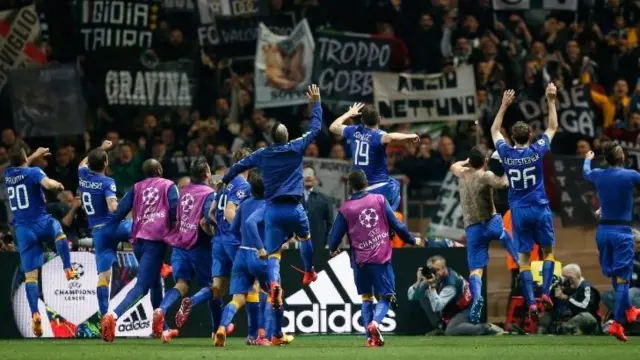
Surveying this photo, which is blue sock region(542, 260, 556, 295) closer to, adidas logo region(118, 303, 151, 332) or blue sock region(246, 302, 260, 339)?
blue sock region(246, 302, 260, 339)

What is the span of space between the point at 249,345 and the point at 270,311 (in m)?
0.55

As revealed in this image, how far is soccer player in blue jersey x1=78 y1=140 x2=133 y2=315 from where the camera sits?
24500 mm

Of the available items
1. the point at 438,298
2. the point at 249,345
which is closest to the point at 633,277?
the point at 438,298

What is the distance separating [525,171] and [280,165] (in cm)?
343

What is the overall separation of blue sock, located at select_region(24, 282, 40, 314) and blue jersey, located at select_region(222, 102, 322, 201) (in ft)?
14.3

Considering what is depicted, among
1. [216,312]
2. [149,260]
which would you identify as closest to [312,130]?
[149,260]

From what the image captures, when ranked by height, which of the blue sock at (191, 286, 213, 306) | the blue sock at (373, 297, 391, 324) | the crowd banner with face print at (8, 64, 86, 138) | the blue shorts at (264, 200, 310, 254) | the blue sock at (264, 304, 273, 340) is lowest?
the blue sock at (264, 304, 273, 340)

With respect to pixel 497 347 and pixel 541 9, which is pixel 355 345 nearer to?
pixel 497 347

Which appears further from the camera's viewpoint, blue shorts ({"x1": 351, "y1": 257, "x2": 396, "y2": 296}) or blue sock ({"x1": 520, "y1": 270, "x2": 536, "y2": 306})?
blue sock ({"x1": 520, "y1": 270, "x2": 536, "y2": 306})

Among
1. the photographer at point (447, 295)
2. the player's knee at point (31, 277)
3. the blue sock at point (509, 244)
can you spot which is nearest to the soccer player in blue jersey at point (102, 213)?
the player's knee at point (31, 277)

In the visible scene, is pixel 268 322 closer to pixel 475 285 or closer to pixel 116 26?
pixel 475 285

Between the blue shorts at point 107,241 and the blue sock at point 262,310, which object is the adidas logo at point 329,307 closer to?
the blue sock at point 262,310

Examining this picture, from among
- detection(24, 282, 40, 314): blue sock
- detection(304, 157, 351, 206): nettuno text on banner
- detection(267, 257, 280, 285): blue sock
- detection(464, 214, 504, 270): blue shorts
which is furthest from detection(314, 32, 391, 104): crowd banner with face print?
detection(267, 257, 280, 285): blue sock

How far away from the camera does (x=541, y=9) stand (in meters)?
33.2
